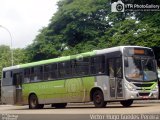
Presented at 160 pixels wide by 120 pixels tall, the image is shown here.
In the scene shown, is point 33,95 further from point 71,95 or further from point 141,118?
point 141,118

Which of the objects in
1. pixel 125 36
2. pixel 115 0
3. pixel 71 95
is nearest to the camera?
pixel 71 95

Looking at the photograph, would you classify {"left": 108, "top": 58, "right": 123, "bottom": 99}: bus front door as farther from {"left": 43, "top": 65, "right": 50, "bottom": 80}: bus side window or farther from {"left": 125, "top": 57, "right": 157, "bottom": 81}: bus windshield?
{"left": 43, "top": 65, "right": 50, "bottom": 80}: bus side window

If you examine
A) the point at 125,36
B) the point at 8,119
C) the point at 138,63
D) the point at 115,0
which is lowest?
the point at 8,119

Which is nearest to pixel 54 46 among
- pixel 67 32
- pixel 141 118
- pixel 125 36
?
pixel 67 32

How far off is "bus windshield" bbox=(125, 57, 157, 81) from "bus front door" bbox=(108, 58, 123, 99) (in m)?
0.41

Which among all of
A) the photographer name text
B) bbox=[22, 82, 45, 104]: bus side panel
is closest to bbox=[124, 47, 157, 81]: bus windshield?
bbox=[22, 82, 45, 104]: bus side panel

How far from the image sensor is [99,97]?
20328mm

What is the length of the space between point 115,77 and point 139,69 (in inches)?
46.4

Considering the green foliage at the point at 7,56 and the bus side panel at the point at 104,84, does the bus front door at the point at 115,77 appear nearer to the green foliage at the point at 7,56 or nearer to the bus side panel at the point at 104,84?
the bus side panel at the point at 104,84

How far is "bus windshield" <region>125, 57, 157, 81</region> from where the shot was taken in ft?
63.8

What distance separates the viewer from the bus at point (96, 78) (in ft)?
63.9

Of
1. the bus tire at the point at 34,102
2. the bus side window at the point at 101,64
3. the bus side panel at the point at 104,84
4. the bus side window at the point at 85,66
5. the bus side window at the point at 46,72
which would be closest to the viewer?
the bus side panel at the point at 104,84

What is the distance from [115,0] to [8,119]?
21.8m

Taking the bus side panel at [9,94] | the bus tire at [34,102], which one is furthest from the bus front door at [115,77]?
the bus side panel at [9,94]
